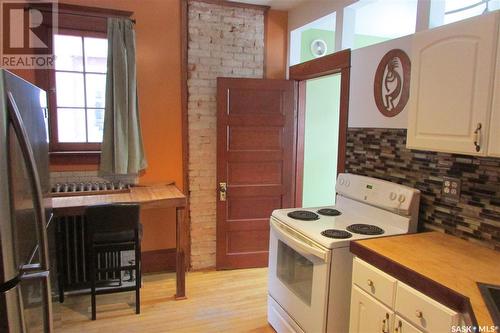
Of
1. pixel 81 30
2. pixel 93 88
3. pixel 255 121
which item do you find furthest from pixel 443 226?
pixel 81 30

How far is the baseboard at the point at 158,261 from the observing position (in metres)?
3.44

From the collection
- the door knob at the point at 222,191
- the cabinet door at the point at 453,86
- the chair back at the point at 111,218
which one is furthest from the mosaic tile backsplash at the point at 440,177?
the chair back at the point at 111,218

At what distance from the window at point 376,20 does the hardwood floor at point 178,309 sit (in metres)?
2.29

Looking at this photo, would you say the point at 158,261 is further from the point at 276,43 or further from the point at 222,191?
the point at 276,43

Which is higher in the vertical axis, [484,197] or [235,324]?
[484,197]

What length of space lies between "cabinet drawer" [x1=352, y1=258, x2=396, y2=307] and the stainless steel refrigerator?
4.62 feet

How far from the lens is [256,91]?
11.2ft

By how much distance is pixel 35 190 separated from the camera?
4.34ft

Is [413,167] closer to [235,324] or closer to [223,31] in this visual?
[235,324]

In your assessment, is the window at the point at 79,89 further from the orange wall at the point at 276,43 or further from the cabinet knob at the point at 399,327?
the cabinet knob at the point at 399,327

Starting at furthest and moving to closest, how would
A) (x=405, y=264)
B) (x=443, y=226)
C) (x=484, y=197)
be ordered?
(x=443, y=226), (x=484, y=197), (x=405, y=264)

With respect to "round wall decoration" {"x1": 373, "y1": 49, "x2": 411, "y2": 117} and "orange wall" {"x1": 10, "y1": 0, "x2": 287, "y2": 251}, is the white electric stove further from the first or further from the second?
"orange wall" {"x1": 10, "y1": 0, "x2": 287, "y2": 251}

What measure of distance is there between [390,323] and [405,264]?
0.94 ft

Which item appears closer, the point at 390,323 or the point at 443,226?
the point at 390,323
